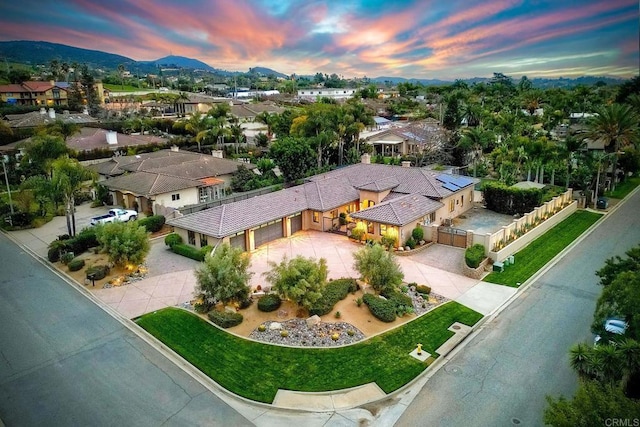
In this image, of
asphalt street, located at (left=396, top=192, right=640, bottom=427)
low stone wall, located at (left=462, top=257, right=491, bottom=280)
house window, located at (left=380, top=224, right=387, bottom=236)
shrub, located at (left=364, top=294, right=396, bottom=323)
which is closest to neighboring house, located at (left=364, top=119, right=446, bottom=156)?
house window, located at (left=380, top=224, right=387, bottom=236)

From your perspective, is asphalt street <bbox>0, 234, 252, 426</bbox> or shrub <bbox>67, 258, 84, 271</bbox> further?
shrub <bbox>67, 258, 84, 271</bbox>

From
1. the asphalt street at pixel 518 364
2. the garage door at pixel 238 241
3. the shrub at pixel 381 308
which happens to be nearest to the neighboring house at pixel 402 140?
the garage door at pixel 238 241

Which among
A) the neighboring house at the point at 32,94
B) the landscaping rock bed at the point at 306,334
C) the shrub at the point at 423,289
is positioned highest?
the neighboring house at the point at 32,94

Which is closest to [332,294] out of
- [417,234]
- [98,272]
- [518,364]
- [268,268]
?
[268,268]

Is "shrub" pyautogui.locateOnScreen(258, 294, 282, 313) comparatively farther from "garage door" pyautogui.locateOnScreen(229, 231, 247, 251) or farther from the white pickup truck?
the white pickup truck

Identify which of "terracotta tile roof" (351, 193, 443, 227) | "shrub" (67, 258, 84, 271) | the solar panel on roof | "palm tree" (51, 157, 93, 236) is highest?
"palm tree" (51, 157, 93, 236)

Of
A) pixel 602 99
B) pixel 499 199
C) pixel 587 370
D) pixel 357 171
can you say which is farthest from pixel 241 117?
pixel 587 370

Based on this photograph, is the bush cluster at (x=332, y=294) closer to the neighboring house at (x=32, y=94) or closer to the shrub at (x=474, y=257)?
the shrub at (x=474, y=257)
